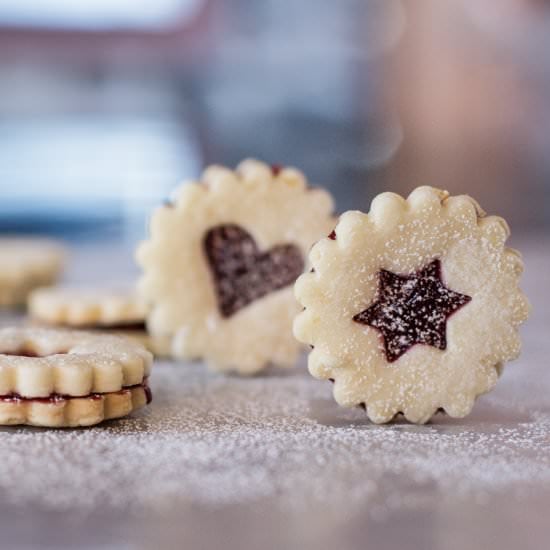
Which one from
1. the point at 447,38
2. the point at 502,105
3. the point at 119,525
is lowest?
the point at 119,525

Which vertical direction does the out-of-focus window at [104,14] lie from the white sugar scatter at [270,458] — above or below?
above

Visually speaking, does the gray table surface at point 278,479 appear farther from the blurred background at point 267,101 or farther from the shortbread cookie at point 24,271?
the blurred background at point 267,101

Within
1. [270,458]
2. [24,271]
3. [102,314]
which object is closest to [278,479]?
[270,458]

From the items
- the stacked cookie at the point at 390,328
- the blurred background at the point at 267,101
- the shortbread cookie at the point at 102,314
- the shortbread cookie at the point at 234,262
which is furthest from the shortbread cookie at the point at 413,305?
the blurred background at the point at 267,101

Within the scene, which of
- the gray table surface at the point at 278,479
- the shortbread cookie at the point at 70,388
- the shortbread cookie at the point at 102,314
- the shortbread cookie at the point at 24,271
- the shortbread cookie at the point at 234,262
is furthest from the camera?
the shortbread cookie at the point at 24,271

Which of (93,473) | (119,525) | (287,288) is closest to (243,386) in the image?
(287,288)

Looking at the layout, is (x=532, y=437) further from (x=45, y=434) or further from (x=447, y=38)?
(x=447, y=38)

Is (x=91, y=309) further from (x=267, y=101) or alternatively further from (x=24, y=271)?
(x=267, y=101)

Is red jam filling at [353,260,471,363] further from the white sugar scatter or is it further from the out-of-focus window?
the out-of-focus window
